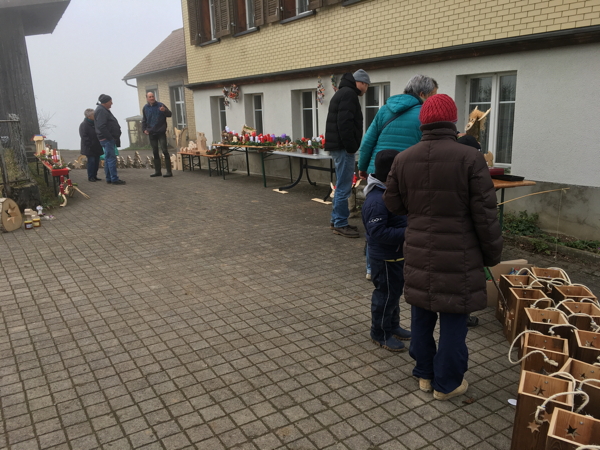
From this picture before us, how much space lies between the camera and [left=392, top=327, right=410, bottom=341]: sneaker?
4223 mm

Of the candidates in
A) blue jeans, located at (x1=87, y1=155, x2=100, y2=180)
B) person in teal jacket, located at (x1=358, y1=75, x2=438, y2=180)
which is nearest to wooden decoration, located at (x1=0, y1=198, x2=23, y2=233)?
blue jeans, located at (x1=87, y1=155, x2=100, y2=180)

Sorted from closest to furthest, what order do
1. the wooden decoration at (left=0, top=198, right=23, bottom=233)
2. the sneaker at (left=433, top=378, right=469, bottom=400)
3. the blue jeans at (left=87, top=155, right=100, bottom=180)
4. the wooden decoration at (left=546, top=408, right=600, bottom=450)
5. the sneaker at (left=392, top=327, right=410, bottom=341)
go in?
the wooden decoration at (left=546, top=408, right=600, bottom=450) → the sneaker at (left=433, top=378, right=469, bottom=400) → the sneaker at (left=392, top=327, right=410, bottom=341) → the wooden decoration at (left=0, top=198, right=23, bottom=233) → the blue jeans at (left=87, top=155, right=100, bottom=180)

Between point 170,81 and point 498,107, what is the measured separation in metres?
18.5

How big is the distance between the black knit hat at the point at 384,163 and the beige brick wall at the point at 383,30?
423 centimetres

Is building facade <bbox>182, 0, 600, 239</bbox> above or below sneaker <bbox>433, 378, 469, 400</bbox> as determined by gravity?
above

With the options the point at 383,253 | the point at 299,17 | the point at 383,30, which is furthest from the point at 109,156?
the point at 383,253

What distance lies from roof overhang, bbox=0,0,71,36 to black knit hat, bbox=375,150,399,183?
14.7m

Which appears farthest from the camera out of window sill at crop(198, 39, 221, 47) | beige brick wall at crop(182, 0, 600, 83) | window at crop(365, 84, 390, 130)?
window sill at crop(198, 39, 221, 47)

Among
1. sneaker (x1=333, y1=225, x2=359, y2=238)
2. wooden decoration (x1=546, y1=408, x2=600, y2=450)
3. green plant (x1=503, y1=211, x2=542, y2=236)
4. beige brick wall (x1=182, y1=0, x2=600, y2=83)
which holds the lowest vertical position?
sneaker (x1=333, y1=225, x2=359, y2=238)

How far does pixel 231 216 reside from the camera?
8.97 meters

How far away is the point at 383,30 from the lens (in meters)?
9.38

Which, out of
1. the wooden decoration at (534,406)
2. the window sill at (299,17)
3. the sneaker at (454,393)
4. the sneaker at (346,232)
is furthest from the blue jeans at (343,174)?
the window sill at (299,17)

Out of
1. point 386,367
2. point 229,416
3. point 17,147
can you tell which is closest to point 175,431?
point 229,416

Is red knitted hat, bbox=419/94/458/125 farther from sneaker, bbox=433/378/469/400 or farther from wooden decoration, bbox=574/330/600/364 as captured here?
sneaker, bbox=433/378/469/400
